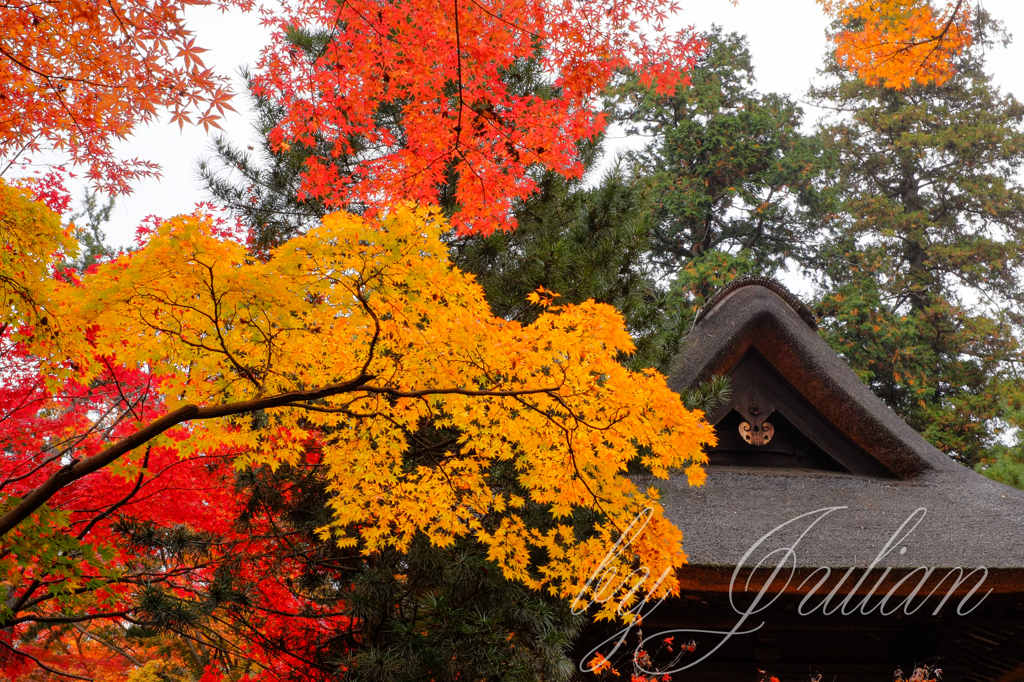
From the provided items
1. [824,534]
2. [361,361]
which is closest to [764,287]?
[824,534]

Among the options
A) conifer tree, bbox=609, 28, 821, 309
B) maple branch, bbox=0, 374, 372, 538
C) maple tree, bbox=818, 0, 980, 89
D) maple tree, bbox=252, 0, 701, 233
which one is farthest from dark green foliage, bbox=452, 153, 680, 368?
conifer tree, bbox=609, 28, 821, 309

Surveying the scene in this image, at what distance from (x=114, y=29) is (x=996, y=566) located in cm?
565

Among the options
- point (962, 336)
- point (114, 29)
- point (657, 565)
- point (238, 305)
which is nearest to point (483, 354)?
point (238, 305)

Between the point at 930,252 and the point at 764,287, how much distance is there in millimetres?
9724

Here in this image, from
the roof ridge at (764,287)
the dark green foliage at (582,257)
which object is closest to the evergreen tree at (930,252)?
the roof ridge at (764,287)

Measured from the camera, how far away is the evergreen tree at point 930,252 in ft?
42.0

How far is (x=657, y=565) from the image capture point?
11.3 ft

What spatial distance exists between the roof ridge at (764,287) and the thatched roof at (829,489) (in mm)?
199

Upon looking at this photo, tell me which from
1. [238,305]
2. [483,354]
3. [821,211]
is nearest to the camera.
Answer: [238,305]

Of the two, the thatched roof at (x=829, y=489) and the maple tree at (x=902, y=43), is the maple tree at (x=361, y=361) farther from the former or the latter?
the maple tree at (x=902, y=43)

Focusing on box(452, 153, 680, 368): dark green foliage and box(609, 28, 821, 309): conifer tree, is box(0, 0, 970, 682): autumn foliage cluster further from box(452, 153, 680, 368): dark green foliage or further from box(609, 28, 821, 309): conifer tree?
box(609, 28, 821, 309): conifer tree

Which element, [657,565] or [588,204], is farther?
[588,204]

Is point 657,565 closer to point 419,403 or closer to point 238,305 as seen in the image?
point 419,403

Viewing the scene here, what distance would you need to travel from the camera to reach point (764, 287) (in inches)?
271
